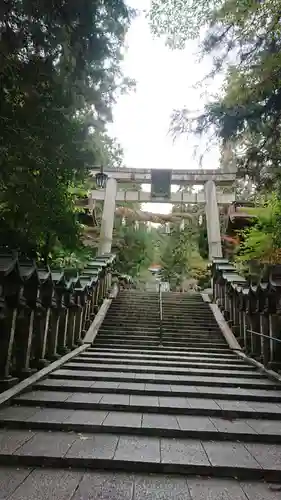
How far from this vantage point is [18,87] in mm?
3945

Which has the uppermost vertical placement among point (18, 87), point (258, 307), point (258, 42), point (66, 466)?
point (258, 42)

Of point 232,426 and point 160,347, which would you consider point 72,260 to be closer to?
point 160,347

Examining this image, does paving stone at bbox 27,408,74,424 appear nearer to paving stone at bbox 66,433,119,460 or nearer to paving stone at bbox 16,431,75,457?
paving stone at bbox 16,431,75,457

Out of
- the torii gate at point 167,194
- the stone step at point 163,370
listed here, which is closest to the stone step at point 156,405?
the stone step at point 163,370

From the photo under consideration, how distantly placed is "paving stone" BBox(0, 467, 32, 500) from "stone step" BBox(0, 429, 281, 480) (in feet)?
0.30

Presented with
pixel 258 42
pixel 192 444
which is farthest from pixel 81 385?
pixel 258 42

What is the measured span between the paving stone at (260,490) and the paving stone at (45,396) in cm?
224

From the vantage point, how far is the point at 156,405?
3.91 meters

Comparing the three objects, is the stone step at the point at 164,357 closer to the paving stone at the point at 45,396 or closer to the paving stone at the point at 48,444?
the paving stone at the point at 45,396

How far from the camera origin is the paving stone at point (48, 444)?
106 inches

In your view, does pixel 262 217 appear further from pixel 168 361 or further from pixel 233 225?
pixel 233 225

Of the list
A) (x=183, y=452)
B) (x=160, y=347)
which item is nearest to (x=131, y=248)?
(x=160, y=347)

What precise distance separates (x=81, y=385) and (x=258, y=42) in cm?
506

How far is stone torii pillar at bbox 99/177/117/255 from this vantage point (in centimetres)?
1489
